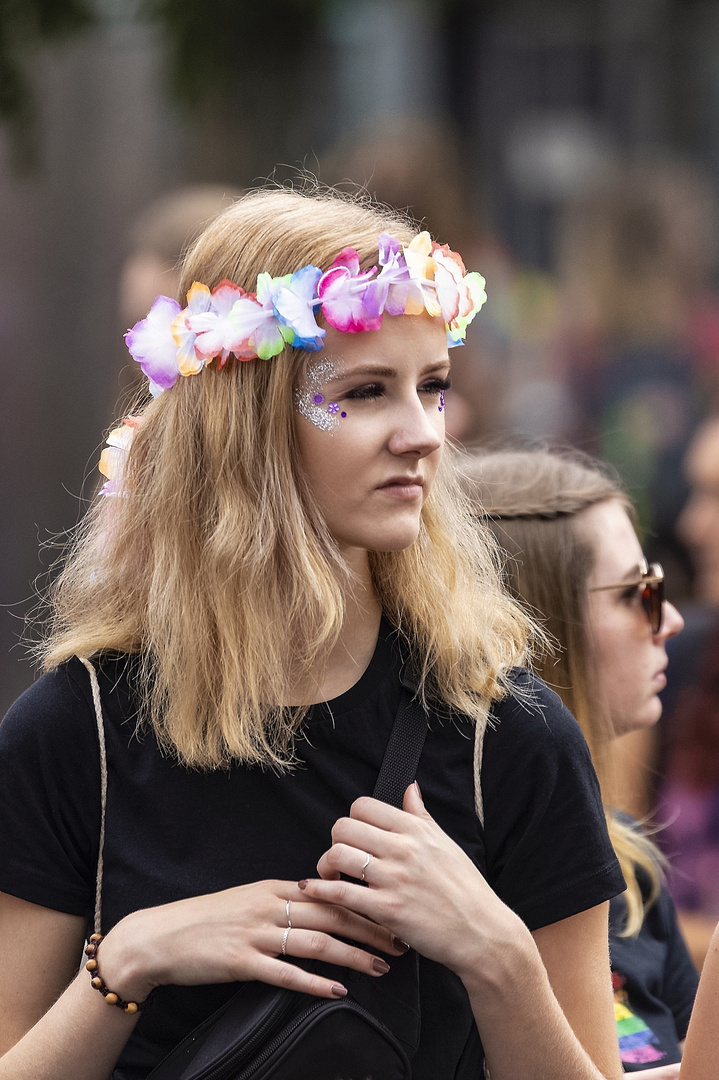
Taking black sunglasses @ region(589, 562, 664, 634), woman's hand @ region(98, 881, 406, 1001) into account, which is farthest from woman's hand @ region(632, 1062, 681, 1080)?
black sunglasses @ region(589, 562, 664, 634)

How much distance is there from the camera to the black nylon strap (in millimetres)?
1854

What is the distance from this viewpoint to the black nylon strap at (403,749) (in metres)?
1.85

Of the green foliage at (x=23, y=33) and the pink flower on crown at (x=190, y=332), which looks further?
the green foliage at (x=23, y=33)

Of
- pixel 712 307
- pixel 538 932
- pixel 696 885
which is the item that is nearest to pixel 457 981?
pixel 538 932

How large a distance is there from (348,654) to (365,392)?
0.42m

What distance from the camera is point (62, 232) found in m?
4.75

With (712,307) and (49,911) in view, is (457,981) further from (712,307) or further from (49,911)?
(712,307)

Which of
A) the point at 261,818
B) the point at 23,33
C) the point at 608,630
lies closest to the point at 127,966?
the point at 261,818

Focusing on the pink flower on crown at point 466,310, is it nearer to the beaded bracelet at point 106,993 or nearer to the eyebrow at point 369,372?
the eyebrow at point 369,372

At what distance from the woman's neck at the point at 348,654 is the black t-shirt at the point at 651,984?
0.78 m

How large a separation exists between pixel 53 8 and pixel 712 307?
301 cm

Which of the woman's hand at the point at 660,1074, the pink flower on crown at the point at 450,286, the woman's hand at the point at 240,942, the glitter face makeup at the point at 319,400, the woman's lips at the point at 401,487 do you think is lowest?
the woman's hand at the point at 660,1074

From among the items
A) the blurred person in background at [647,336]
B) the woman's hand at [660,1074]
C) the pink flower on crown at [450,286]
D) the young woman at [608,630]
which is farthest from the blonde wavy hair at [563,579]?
the blurred person in background at [647,336]

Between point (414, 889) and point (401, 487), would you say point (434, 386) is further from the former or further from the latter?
point (414, 889)
